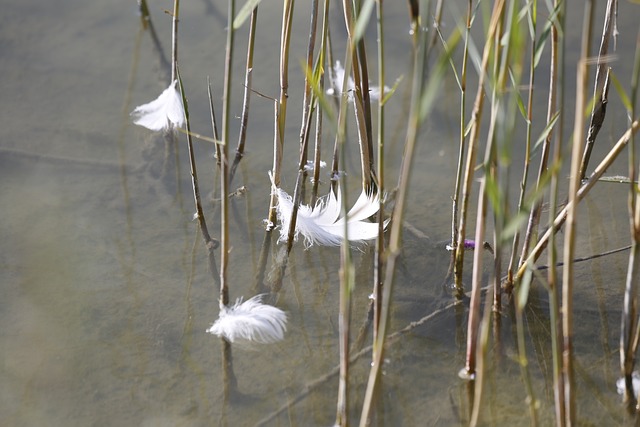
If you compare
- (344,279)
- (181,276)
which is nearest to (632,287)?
(344,279)

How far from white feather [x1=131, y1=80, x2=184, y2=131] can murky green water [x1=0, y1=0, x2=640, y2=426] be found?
0.13 feet

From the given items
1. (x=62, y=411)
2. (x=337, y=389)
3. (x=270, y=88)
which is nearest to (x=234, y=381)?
(x=337, y=389)

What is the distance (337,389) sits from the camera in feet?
5.16

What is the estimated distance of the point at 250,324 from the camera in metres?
1.66

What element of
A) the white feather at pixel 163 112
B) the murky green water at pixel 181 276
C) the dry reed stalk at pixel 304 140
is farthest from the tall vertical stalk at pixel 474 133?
the white feather at pixel 163 112

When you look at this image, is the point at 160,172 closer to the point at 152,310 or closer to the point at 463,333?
the point at 152,310

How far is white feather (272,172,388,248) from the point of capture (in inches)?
73.7

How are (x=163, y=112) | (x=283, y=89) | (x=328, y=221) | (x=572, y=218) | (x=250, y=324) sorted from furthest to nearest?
(x=163, y=112) → (x=328, y=221) → (x=283, y=89) → (x=250, y=324) → (x=572, y=218)

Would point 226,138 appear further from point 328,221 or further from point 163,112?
point 163,112

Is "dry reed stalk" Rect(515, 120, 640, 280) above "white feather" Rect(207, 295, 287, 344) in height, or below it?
above

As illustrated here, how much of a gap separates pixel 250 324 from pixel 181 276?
0.28 metres

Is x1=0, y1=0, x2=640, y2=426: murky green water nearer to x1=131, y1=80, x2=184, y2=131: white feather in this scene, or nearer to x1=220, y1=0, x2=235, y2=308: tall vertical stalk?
x1=131, y1=80, x2=184, y2=131: white feather

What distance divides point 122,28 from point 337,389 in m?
1.73

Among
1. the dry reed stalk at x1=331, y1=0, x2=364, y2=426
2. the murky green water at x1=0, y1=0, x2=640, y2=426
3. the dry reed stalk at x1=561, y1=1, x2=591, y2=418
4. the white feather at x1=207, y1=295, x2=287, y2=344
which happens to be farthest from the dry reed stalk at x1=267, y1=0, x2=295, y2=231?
the dry reed stalk at x1=561, y1=1, x2=591, y2=418
